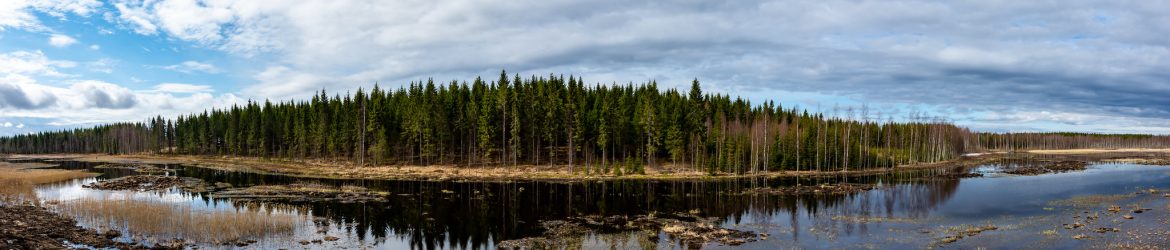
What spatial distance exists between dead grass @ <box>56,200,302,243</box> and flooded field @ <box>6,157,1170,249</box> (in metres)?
0.11

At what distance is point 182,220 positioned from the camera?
132ft

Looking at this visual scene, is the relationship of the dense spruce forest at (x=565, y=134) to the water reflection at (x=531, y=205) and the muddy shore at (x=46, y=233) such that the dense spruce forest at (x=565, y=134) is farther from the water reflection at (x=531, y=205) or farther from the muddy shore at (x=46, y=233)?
the muddy shore at (x=46, y=233)

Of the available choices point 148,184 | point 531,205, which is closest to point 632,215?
point 531,205

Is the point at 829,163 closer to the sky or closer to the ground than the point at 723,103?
closer to the ground

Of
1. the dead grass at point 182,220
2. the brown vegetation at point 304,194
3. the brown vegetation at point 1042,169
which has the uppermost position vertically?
the dead grass at point 182,220

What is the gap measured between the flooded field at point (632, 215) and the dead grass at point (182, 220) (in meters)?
0.11

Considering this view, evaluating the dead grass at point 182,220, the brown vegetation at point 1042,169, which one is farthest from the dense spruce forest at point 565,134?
the dead grass at point 182,220

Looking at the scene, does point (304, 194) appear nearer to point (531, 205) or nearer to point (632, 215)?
point (531, 205)

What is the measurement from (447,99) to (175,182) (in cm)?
4949

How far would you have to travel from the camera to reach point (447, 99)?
385 feet

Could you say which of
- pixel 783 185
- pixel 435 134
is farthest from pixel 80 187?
pixel 783 185

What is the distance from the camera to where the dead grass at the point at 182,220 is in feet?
115

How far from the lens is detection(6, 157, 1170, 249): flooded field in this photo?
115 ft

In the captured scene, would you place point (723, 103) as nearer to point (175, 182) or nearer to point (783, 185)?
point (783, 185)
